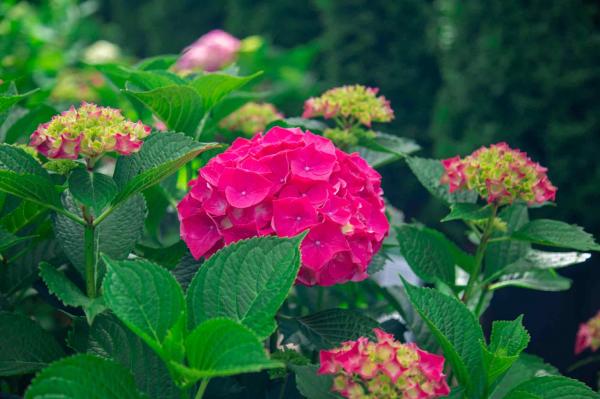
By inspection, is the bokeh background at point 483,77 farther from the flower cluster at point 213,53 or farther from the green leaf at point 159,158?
the green leaf at point 159,158

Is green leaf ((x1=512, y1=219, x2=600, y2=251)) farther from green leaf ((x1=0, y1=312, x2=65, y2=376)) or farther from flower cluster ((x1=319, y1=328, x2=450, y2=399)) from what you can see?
green leaf ((x1=0, y1=312, x2=65, y2=376))

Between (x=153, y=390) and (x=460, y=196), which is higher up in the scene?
(x=460, y=196)

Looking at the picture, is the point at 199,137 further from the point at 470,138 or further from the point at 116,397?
the point at 470,138

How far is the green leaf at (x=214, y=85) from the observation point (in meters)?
1.24

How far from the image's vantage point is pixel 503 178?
114 cm

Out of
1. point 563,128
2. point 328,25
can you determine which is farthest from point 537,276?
point 328,25

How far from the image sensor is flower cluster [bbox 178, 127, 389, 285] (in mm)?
991

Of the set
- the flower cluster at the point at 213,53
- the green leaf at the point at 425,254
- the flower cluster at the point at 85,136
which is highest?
the flower cluster at the point at 85,136

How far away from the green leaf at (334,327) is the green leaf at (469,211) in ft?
0.74

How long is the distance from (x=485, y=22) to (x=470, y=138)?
0.61 meters

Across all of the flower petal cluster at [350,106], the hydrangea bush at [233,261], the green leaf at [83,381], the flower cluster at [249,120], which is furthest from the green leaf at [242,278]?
the flower cluster at [249,120]

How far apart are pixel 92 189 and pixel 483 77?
3.16 m

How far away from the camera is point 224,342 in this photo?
76 centimetres

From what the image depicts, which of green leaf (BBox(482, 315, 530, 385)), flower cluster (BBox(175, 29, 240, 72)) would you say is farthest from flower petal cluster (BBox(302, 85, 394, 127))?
flower cluster (BBox(175, 29, 240, 72))
